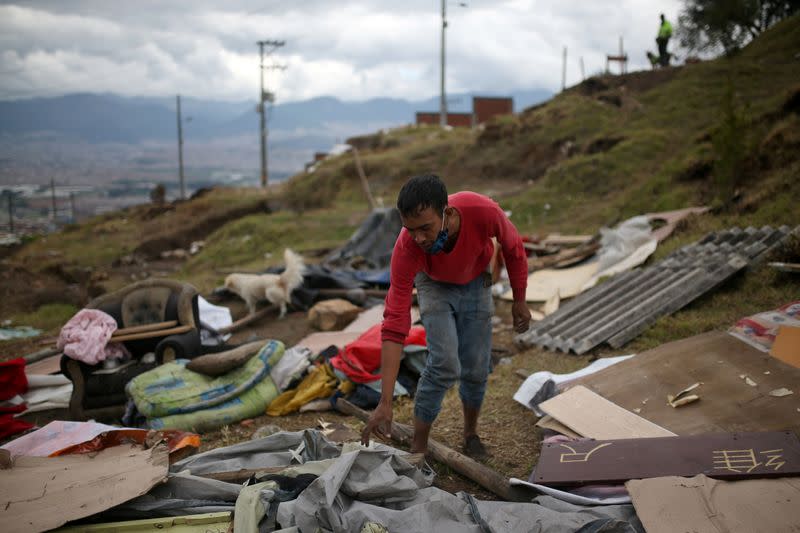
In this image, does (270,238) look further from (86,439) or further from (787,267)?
(787,267)

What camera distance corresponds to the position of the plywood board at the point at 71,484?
9.04 feet

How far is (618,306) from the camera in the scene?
20.7 ft

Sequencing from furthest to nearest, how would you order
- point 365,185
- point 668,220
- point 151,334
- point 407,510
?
1. point 365,185
2. point 668,220
3. point 151,334
4. point 407,510

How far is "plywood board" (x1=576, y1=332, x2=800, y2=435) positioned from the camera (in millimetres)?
3500

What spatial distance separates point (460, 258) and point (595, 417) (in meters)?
1.38

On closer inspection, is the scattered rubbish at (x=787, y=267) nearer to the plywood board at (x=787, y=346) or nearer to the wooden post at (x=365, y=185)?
the plywood board at (x=787, y=346)

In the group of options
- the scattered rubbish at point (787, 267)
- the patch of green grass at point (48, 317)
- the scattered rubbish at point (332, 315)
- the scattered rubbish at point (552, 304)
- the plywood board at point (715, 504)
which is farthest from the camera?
the patch of green grass at point (48, 317)

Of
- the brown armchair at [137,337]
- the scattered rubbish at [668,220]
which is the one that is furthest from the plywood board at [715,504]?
the scattered rubbish at [668,220]

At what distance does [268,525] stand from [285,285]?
21.6 ft

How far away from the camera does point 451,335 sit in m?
3.35

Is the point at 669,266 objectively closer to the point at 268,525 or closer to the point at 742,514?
the point at 742,514

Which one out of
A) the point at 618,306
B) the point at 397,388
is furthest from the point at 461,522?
the point at 618,306

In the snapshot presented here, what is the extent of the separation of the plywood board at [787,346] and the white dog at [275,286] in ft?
21.3

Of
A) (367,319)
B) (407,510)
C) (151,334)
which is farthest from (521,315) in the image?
(367,319)
